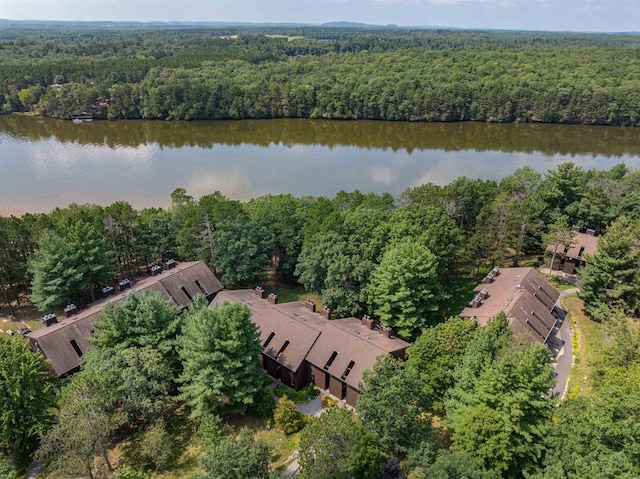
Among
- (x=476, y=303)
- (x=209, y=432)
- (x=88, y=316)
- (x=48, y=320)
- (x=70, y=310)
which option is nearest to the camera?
(x=209, y=432)

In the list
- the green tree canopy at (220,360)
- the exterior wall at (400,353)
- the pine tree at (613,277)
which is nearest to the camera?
the green tree canopy at (220,360)

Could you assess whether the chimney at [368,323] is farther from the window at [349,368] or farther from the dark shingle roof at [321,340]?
the window at [349,368]

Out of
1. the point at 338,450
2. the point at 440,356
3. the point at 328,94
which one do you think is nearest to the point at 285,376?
the point at 440,356

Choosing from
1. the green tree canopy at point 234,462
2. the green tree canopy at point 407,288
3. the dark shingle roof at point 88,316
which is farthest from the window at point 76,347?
the green tree canopy at point 407,288

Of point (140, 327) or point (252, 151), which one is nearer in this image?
point (140, 327)

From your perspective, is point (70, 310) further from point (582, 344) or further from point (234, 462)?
point (582, 344)

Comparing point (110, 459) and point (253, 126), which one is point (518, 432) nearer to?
point (110, 459)
